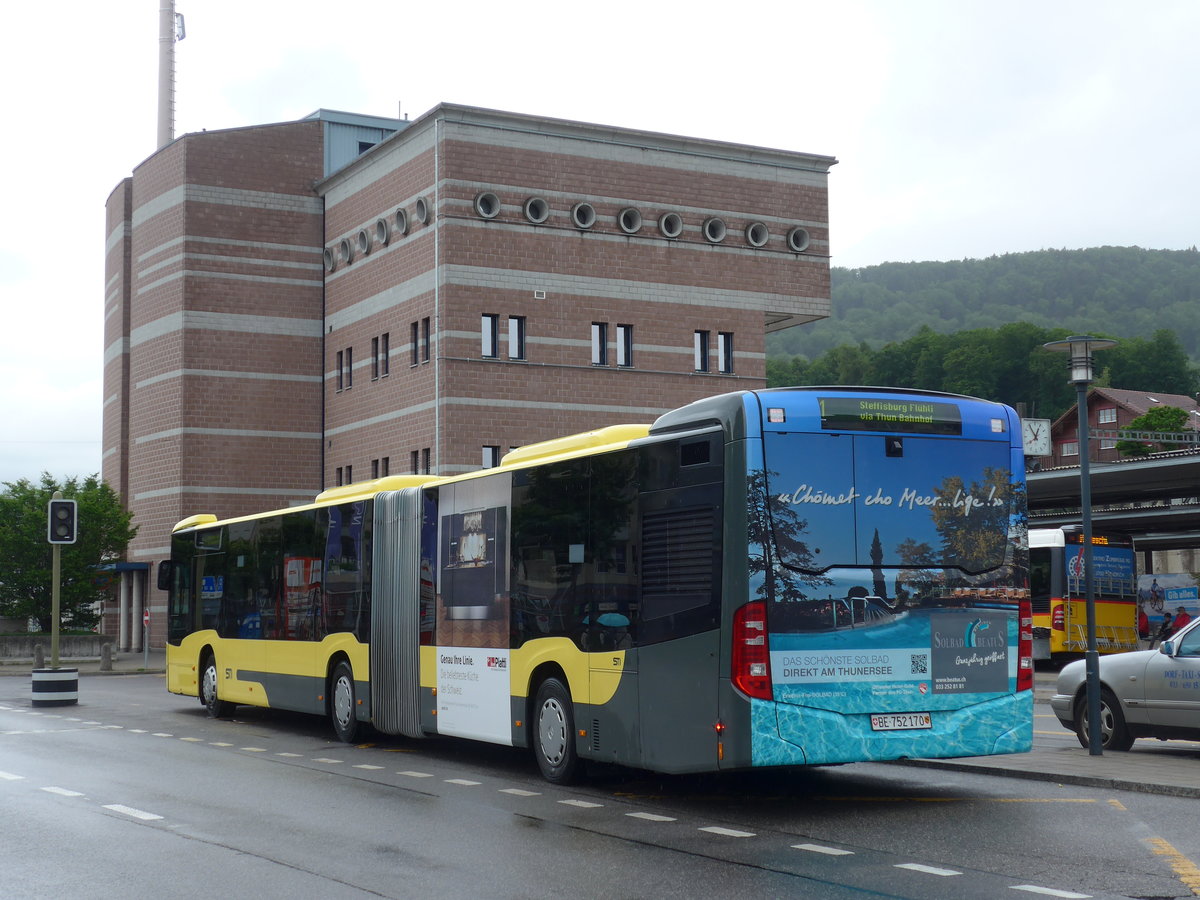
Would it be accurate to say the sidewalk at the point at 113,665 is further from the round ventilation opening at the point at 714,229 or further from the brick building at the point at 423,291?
the round ventilation opening at the point at 714,229

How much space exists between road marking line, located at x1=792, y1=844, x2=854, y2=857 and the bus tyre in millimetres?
6324

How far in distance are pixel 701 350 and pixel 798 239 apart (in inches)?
199

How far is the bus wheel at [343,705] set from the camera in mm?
17562

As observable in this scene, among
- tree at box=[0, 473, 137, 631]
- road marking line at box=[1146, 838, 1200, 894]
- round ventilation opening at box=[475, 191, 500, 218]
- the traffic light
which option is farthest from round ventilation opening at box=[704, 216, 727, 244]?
road marking line at box=[1146, 838, 1200, 894]

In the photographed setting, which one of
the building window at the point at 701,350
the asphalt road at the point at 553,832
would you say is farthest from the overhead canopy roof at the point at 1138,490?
the asphalt road at the point at 553,832

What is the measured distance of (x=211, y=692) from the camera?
22.6 metres

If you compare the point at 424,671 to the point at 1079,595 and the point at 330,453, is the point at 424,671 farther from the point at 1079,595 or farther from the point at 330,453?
the point at 330,453

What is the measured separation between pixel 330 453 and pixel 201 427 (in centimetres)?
435

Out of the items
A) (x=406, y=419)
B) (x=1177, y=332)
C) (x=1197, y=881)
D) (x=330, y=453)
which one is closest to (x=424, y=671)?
(x=1197, y=881)

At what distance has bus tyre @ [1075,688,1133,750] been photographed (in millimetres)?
14789

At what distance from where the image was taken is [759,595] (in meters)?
10.5

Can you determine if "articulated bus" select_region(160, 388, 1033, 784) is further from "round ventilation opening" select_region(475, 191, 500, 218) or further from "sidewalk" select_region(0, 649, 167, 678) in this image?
"round ventilation opening" select_region(475, 191, 500, 218)

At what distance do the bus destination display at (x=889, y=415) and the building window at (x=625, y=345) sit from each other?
32.3 m

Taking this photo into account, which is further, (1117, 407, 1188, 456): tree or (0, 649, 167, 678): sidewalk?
(1117, 407, 1188, 456): tree
